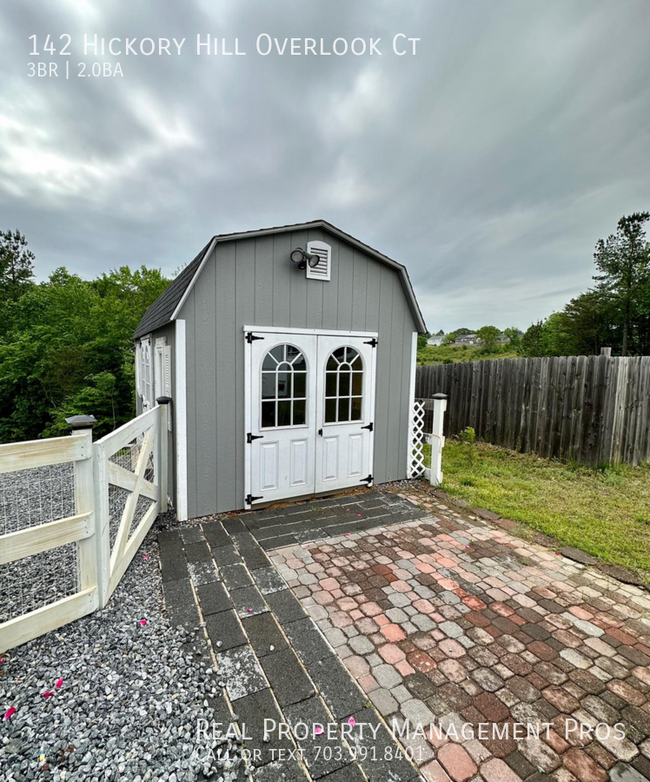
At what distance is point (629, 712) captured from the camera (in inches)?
70.1

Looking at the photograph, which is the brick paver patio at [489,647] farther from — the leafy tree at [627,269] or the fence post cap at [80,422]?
the leafy tree at [627,269]

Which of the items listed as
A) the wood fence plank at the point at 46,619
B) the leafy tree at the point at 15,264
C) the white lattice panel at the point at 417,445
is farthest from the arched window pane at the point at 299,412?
the leafy tree at the point at 15,264

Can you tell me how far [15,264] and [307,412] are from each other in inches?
1057

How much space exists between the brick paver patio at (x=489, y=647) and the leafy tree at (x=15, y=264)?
85.5 feet

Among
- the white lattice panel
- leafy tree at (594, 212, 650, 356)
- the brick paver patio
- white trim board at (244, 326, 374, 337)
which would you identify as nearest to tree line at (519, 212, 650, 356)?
leafy tree at (594, 212, 650, 356)

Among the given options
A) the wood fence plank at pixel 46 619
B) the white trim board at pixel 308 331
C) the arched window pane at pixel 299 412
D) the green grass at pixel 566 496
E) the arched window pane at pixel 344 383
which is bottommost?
the green grass at pixel 566 496

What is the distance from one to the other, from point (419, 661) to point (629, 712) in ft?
3.38

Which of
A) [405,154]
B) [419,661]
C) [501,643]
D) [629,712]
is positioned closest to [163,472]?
[419,661]

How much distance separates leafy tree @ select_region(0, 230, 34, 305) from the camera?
20719 millimetres

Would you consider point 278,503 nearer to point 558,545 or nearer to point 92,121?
point 558,545

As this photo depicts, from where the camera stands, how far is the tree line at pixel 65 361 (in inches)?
517

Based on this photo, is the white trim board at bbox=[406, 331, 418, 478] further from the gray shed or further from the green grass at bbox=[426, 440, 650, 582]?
the green grass at bbox=[426, 440, 650, 582]

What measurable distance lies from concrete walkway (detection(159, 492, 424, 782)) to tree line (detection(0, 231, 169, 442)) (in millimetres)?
11520

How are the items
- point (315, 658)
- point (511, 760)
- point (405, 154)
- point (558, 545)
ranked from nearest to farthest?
1. point (511, 760)
2. point (315, 658)
3. point (558, 545)
4. point (405, 154)
